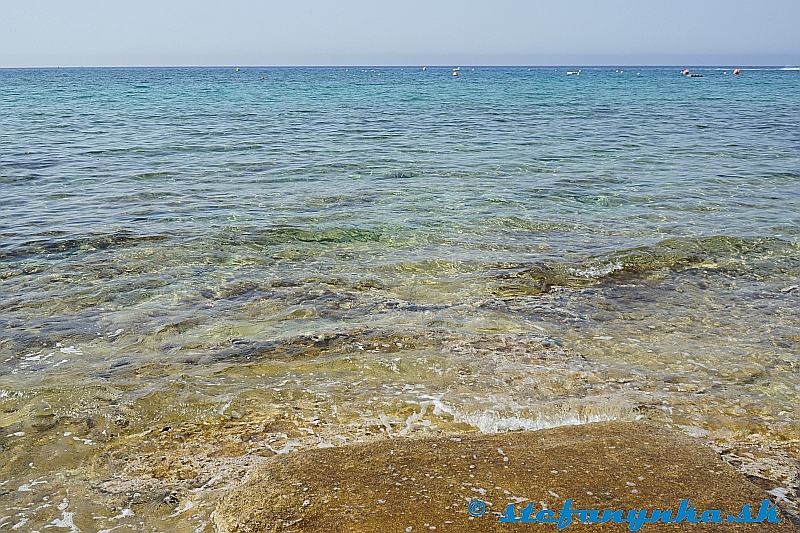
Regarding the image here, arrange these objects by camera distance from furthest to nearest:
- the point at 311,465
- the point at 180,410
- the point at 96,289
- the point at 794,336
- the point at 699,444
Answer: the point at 96,289 < the point at 794,336 < the point at 180,410 < the point at 699,444 < the point at 311,465

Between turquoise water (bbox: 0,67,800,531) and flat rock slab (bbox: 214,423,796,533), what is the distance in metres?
0.34

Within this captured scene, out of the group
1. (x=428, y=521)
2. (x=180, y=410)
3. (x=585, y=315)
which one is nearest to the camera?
(x=428, y=521)

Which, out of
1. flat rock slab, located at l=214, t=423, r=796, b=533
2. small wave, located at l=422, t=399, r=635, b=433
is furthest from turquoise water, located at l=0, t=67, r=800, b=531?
flat rock slab, located at l=214, t=423, r=796, b=533

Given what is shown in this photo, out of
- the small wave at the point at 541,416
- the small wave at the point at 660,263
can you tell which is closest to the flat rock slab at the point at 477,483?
the small wave at the point at 541,416

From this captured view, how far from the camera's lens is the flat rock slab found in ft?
11.7

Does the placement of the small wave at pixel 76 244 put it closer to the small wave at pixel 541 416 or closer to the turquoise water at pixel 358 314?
the turquoise water at pixel 358 314

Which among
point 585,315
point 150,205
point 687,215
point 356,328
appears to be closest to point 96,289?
point 356,328

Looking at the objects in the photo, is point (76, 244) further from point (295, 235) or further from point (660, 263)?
point (660, 263)

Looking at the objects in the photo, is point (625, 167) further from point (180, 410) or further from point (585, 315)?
point (180, 410)

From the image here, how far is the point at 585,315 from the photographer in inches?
278

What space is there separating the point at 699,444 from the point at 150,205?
10.2 m

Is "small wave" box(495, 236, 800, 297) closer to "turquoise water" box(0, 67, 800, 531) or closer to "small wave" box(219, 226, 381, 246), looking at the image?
"turquoise water" box(0, 67, 800, 531)

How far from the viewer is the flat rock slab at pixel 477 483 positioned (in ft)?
11.7

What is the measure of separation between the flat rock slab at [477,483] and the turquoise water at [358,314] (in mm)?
337
